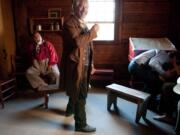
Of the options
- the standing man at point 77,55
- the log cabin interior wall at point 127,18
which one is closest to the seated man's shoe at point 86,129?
the standing man at point 77,55

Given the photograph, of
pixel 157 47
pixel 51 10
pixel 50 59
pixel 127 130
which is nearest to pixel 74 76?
pixel 127 130

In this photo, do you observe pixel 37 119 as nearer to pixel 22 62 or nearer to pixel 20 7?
pixel 22 62

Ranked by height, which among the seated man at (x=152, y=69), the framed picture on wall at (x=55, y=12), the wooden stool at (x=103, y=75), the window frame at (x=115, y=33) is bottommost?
the wooden stool at (x=103, y=75)

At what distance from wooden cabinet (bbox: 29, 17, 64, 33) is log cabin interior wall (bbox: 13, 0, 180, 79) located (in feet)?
0.37

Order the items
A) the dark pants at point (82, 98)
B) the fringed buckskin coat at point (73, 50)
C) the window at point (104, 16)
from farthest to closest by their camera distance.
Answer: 1. the window at point (104, 16)
2. the dark pants at point (82, 98)
3. the fringed buckskin coat at point (73, 50)

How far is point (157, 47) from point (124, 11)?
969 millimetres

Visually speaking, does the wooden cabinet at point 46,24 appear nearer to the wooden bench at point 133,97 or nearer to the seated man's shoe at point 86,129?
the wooden bench at point 133,97

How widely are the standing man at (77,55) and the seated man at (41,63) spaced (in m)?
1.17

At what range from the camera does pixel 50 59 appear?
402 cm

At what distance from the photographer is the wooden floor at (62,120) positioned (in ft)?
9.50

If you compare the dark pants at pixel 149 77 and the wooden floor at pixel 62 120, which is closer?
the wooden floor at pixel 62 120

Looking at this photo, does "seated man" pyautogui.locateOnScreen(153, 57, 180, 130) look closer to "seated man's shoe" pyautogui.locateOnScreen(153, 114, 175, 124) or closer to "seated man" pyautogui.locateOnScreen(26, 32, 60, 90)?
"seated man's shoe" pyautogui.locateOnScreen(153, 114, 175, 124)

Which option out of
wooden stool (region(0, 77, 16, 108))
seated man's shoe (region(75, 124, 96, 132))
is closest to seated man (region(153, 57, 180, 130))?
seated man's shoe (region(75, 124, 96, 132))

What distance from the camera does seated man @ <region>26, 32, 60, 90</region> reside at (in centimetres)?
383
